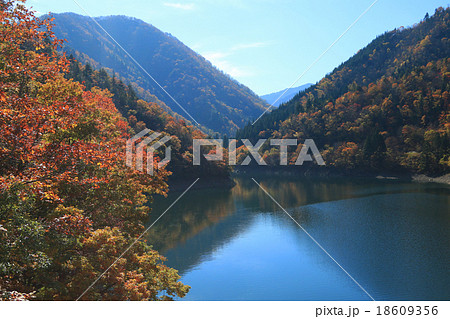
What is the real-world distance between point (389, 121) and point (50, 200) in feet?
349

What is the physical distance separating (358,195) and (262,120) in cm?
9376

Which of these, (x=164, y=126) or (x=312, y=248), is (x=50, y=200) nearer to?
(x=312, y=248)

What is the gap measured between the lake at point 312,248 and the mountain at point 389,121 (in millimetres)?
37745

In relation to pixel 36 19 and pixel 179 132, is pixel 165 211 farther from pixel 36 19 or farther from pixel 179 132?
pixel 36 19

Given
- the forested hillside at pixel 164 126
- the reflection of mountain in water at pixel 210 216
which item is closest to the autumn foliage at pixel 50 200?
the reflection of mountain in water at pixel 210 216

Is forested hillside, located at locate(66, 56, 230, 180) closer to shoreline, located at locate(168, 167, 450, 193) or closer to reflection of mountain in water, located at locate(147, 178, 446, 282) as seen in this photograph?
shoreline, located at locate(168, 167, 450, 193)

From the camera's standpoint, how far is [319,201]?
175 feet

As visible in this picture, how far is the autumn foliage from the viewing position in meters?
9.16

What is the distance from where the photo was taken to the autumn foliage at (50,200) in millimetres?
9164

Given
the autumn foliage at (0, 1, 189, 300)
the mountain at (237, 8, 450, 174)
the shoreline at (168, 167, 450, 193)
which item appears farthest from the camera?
the mountain at (237, 8, 450, 174)

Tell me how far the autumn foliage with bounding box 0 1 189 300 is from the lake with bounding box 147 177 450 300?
844 centimetres

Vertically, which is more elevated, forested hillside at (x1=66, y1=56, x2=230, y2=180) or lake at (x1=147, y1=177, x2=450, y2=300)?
forested hillside at (x1=66, y1=56, x2=230, y2=180)

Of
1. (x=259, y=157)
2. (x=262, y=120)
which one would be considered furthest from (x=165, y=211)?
(x=262, y=120)

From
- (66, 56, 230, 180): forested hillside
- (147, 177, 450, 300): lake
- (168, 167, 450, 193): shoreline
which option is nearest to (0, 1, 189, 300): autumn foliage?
(147, 177, 450, 300): lake
